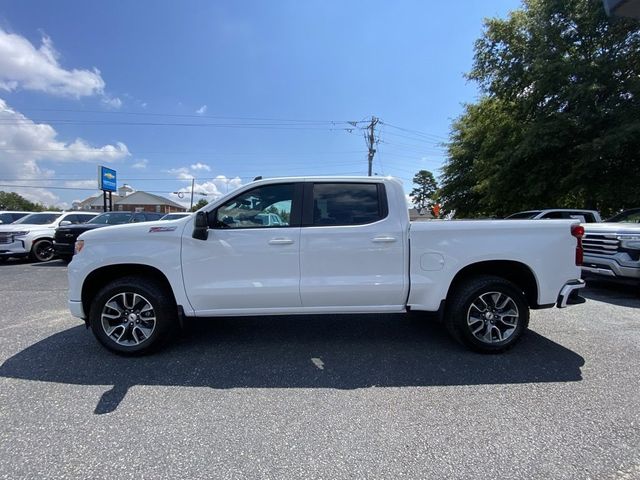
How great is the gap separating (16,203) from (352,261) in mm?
139018

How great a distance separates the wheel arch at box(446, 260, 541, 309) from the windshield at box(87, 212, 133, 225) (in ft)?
39.4

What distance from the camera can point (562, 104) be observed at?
14898mm

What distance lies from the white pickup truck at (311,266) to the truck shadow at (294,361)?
0.29 meters

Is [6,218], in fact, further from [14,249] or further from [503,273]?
[503,273]

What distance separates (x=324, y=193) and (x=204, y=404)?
2327 mm

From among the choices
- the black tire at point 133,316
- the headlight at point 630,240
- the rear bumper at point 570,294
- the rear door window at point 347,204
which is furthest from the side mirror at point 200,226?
the headlight at point 630,240

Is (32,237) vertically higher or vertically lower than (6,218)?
lower

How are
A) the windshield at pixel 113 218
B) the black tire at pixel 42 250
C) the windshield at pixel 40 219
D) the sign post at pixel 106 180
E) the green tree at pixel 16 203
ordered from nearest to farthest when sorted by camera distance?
the black tire at pixel 42 250 → the windshield at pixel 113 218 → the windshield at pixel 40 219 → the sign post at pixel 106 180 → the green tree at pixel 16 203

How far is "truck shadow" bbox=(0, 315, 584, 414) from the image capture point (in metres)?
3.39

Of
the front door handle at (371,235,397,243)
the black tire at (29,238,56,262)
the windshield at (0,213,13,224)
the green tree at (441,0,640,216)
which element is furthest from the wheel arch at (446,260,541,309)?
the windshield at (0,213,13,224)

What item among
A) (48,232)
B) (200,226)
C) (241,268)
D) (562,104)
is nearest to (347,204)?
(241,268)

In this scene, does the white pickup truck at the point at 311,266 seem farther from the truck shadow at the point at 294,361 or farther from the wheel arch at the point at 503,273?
the truck shadow at the point at 294,361

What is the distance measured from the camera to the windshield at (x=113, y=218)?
12552mm

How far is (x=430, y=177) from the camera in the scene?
72125mm
